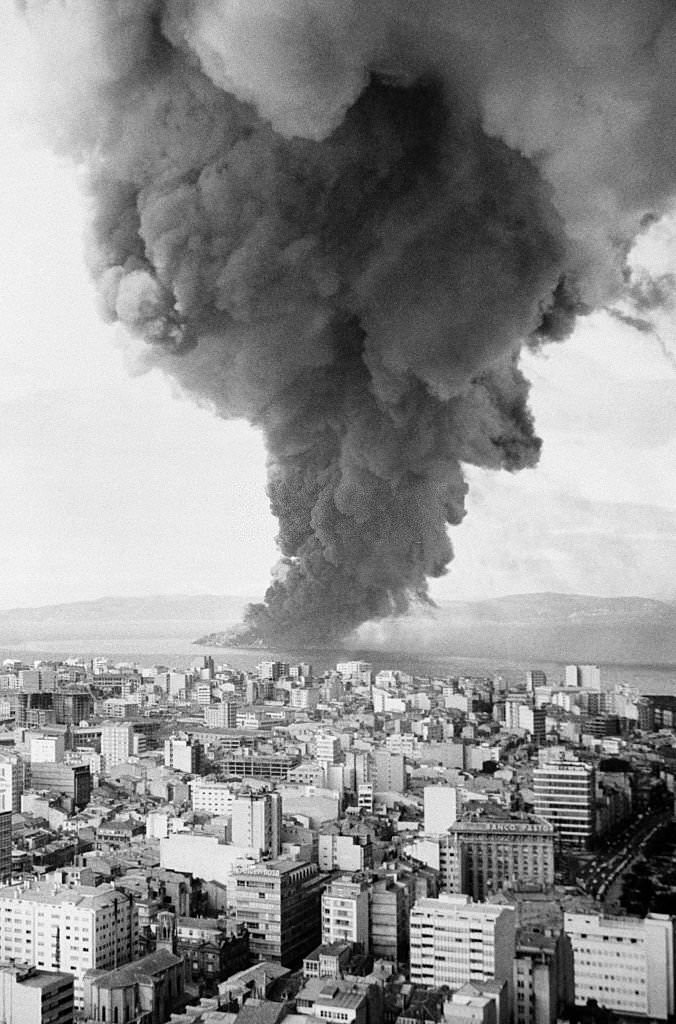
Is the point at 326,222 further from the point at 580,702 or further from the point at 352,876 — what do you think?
the point at 352,876

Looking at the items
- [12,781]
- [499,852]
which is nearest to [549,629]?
[499,852]

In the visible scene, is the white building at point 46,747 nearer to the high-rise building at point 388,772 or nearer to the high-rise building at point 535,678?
the high-rise building at point 388,772

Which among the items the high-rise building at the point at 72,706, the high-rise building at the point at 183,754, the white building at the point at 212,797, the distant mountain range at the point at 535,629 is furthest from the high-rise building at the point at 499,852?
the high-rise building at the point at 72,706

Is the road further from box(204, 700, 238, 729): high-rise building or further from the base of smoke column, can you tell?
box(204, 700, 238, 729): high-rise building

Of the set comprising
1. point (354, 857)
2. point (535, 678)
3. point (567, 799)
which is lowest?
point (354, 857)

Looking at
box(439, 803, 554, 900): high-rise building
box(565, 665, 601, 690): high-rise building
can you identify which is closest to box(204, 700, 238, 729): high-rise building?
box(439, 803, 554, 900): high-rise building

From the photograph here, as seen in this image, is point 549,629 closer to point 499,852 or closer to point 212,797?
point 499,852
